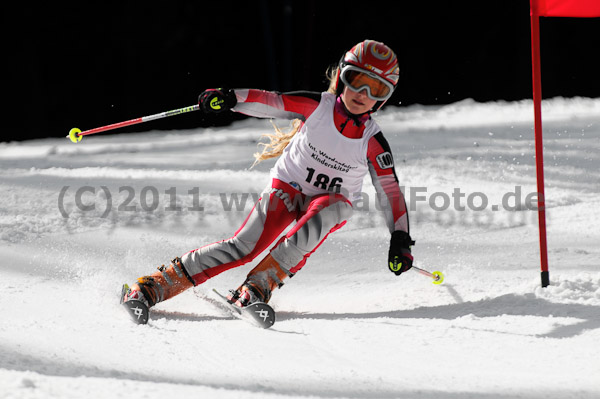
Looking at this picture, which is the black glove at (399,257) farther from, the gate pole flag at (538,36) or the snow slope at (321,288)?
the gate pole flag at (538,36)

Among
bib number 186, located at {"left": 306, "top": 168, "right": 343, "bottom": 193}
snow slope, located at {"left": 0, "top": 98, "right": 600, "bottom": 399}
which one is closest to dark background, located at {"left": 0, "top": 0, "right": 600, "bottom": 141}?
snow slope, located at {"left": 0, "top": 98, "right": 600, "bottom": 399}

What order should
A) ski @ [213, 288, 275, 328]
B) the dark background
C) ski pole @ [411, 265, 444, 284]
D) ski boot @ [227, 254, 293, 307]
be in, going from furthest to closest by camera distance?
1. the dark background
2. ski pole @ [411, 265, 444, 284]
3. ski boot @ [227, 254, 293, 307]
4. ski @ [213, 288, 275, 328]

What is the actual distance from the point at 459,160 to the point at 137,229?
9.27 ft

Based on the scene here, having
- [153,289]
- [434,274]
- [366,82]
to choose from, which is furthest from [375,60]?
[153,289]

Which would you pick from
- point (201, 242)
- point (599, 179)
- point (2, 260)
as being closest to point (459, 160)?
point (599, 179)

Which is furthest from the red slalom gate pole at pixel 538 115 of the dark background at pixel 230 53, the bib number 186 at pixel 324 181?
the dark background at pixel 230 53

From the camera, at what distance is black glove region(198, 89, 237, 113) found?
2775mm

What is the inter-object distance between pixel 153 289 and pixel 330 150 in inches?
35.8

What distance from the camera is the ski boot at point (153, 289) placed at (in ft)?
8.17

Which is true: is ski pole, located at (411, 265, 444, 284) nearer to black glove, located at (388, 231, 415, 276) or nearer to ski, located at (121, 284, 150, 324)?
black glove, located at (388, 231, 415, 276)

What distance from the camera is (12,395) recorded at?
1.49m

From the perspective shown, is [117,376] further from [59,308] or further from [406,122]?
[406,122]

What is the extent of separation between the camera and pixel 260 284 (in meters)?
2.68

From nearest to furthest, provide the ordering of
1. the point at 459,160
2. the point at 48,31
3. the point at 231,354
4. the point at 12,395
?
the point at 12,395, the point at 231,354, the point at 459,160, the point at 48,31
